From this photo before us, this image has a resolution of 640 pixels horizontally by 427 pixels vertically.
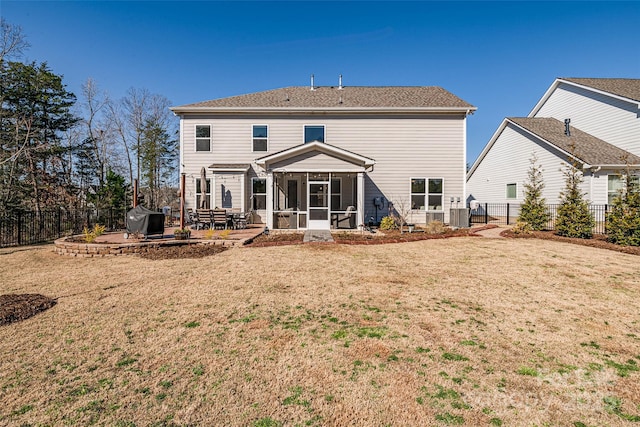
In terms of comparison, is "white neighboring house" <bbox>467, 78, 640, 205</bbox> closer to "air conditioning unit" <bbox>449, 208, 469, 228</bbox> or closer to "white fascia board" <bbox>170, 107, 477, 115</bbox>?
"air conditioning unit" <bbox>449, 208, 469, 228</bbox>

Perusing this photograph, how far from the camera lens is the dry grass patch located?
251 centimetres

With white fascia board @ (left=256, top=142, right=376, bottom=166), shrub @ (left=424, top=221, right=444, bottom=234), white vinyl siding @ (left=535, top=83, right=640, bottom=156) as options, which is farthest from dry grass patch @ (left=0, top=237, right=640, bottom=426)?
white vinyl siding @ (left=535, top=83, right=640, bottom=156)

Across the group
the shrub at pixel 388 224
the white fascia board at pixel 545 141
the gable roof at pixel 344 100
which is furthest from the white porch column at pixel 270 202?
the white fascia board at pixel 545 141

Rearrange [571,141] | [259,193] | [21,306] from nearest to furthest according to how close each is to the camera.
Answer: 1. [21,306]
2. [259,193]
3. [571,141]

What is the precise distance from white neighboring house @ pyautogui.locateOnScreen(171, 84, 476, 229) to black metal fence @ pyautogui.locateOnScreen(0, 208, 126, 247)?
419 centimetres

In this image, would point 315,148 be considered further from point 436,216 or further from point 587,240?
point 587,240

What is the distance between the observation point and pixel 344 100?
56.1ft

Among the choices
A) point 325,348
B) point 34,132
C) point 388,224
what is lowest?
point 325,348

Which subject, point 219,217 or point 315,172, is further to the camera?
point 315,172

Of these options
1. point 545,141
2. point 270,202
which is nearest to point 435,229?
point 270,202

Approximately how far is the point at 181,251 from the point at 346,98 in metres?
13.1

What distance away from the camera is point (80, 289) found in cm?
580

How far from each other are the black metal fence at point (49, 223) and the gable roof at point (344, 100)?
695cm

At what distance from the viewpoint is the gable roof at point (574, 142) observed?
15.5m
